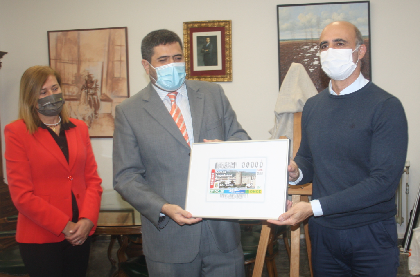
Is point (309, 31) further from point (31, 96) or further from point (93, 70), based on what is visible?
point (31, 96)

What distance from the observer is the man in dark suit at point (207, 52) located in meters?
4.01

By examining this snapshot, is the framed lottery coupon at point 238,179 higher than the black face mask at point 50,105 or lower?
lower

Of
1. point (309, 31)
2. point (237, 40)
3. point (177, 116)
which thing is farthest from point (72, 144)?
point (309, 31)

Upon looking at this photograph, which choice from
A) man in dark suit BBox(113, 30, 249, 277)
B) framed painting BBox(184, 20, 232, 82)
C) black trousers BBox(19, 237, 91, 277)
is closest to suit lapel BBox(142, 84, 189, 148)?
man in dark suit BBox(113, 30, 249, 277)

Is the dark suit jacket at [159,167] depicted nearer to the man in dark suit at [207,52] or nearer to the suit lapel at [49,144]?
→ the suit lapel at [49,144]

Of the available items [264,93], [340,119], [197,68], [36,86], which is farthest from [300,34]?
[36,86]

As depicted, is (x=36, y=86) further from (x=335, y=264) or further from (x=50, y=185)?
(x=335, y=264)

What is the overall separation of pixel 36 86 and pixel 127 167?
2.55ft

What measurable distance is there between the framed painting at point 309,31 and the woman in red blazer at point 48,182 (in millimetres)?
2610

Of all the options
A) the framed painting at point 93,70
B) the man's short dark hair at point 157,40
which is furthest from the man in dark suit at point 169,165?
the framed painting at point 93,70

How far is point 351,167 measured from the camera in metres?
1.49

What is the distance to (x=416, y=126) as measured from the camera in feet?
12.7

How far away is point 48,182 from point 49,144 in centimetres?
21

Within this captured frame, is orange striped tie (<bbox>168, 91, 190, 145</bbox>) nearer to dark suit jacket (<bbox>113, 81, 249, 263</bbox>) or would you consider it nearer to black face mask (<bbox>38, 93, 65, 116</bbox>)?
dark suit jacket (<bbox>113, 81, 249, 263</bbox>)
